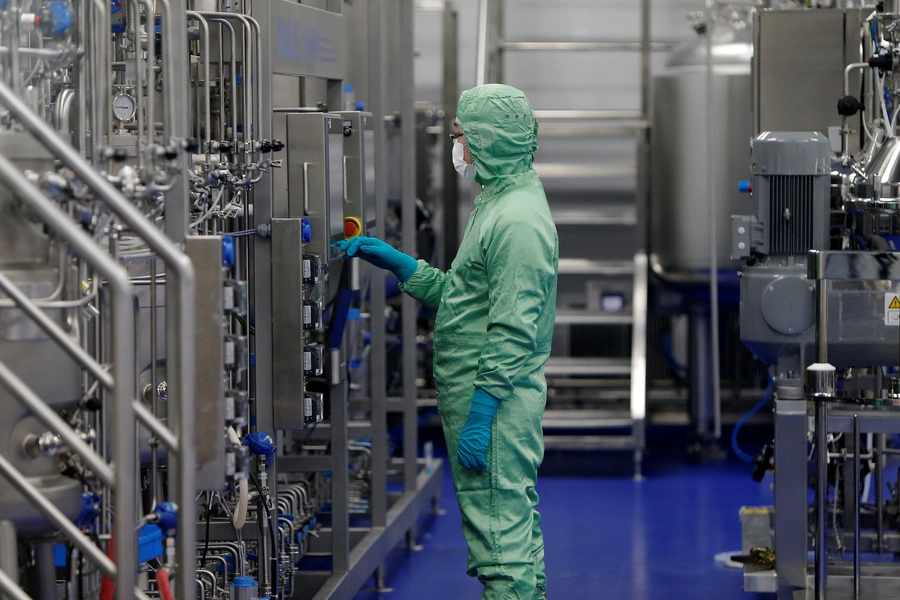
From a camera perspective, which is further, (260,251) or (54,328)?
(260,251)

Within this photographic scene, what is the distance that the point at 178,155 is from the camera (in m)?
2.24

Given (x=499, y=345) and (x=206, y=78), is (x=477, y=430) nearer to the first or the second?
(x=499, y=345)

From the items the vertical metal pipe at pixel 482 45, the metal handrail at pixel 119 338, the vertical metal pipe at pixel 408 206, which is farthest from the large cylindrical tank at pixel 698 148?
the metal handrail at pixel 119 338

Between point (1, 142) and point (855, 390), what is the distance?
286 cm

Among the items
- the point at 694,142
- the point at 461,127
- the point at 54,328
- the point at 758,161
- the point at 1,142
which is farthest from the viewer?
the point at 694,142

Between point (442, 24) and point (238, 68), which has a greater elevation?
point (442, 24)

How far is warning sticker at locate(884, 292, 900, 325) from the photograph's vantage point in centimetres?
312

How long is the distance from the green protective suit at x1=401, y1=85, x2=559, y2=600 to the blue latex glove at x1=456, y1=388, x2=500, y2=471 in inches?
1.0

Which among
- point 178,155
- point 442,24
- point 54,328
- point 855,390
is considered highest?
point 442,24

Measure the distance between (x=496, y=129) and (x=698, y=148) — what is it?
10.3 ft

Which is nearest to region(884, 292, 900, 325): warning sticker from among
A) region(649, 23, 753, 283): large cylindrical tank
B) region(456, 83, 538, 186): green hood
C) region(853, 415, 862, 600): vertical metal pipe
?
region(853, 415, 862, 600): vertical metal pipe

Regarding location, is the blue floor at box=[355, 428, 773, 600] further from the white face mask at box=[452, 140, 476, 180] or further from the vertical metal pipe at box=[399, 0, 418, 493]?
the white face mask at box=[452, 140, 476, 180]

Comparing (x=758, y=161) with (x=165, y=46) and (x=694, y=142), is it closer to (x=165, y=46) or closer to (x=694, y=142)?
(x=165, y=46)

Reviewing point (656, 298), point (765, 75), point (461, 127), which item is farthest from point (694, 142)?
point (461, 127)
